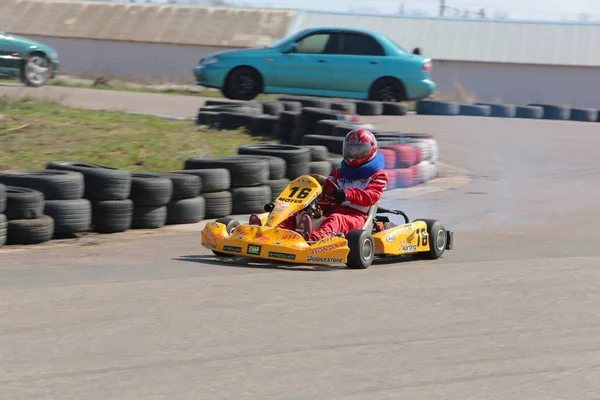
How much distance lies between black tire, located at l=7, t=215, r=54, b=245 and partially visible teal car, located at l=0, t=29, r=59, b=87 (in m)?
11.6

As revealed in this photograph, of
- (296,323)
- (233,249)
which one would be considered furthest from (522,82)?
(296,323)

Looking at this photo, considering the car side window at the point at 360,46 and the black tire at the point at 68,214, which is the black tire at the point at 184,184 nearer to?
the black tire at the point at 68,214

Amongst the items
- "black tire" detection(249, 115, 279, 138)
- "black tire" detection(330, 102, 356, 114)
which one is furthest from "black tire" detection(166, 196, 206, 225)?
"black tire" detection(330, 102, 356, 114)

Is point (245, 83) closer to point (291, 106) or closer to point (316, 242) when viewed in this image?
point (291, 106)

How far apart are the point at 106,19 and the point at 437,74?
14.2m

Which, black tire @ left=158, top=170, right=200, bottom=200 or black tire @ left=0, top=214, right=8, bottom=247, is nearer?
black tire @ left=0, top=214, right=8, bottom=247

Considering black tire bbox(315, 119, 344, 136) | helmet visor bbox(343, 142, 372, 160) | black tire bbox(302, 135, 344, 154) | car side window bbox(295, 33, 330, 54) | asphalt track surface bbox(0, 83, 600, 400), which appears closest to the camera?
asphalt track surface bbox(0, 83, 600, 400)

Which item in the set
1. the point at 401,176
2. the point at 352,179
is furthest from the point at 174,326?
the point at 401,176

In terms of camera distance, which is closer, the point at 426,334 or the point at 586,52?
the point at 426,334

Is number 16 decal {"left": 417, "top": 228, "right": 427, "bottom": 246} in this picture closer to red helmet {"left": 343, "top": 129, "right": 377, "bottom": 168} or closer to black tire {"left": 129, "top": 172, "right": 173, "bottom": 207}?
red helmet {"left": 343, "top": 129, "right": 377, "bottom": 168}

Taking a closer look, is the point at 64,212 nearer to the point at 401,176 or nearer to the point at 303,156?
the point at 303,156

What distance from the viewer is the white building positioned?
38344 mm

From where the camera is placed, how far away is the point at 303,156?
→ 33.8ft

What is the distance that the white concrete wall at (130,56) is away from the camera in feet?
133
